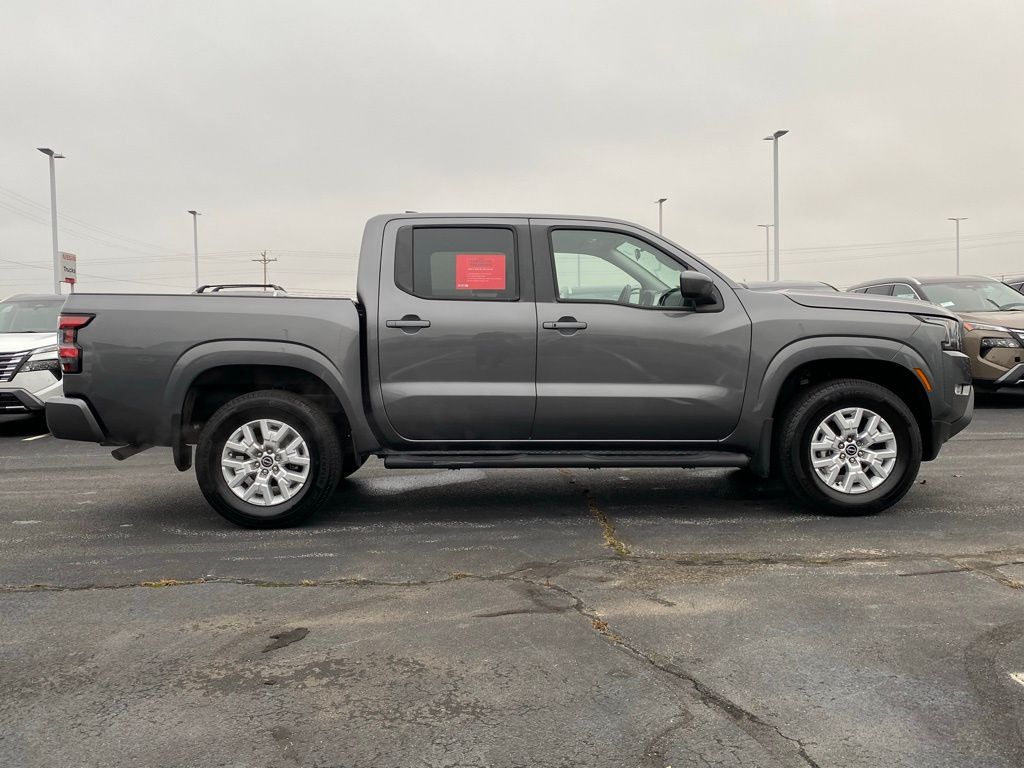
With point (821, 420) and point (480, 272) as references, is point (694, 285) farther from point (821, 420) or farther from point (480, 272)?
point (480, 272)

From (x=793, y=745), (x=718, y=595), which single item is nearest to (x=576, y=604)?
(x=718, y=595)

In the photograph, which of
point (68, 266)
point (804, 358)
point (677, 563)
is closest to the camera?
point (677, 563)

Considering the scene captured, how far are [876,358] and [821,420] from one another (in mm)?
510

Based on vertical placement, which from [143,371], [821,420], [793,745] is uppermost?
[143,371]

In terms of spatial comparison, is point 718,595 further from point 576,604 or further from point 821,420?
point 821,420

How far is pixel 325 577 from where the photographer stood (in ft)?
14.5

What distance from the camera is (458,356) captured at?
540cm

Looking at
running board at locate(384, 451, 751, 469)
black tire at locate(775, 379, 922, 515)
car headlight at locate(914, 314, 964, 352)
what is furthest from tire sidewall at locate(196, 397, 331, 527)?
car headlight at locate(914, 314, 964, 352)

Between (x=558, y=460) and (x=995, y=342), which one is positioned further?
(x=995, y=342)

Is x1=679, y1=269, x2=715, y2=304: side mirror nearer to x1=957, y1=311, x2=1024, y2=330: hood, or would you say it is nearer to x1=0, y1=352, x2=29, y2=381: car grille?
x1=957, y1=311, x2=1024, y2=330: hood

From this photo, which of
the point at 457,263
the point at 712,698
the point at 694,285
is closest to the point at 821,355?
the point at 694,285

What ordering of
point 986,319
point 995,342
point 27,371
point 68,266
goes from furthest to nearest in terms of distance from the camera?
point 68,266 < point 986,319 < point 995,342 < point 27,371

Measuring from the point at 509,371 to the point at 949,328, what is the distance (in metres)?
2.87

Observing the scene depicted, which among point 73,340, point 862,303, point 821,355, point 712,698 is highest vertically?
point 862,303
